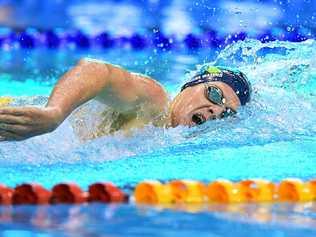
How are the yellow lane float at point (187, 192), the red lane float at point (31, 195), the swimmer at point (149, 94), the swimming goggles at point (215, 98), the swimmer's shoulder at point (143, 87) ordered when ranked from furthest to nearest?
the swimming goggles at point (215, 98)
the swimmer's shoulder at point (143, 87)
the swimmer at point (149, 94)
the yellow lane float at point (187, 192)
the red lane float at point (31, 195)

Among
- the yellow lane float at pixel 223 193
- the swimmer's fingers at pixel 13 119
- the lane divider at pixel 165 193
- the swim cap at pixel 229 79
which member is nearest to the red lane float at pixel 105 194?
the lane divider at pixel 165 193

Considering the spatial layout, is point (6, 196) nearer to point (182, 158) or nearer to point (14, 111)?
point (14, 111)

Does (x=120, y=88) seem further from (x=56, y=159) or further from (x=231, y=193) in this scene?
(x=231, y=193)

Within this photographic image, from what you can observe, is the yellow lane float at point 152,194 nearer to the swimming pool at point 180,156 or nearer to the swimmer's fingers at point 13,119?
the swimming pool at point 180,156

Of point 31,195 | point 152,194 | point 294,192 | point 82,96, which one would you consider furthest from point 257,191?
point 82,96

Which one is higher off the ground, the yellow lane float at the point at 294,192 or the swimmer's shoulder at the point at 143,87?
the swimmer's shoulder at the point at 143,87

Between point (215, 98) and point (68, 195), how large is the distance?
1.51 m

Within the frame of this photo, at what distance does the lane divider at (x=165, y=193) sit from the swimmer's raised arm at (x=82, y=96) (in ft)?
1.51

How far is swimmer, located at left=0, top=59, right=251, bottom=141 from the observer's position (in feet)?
10.1

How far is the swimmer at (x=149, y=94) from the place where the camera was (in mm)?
3072

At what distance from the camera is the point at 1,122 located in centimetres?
254

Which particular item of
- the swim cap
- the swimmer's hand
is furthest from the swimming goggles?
the swimmer's hand

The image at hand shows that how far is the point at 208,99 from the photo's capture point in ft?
11.4

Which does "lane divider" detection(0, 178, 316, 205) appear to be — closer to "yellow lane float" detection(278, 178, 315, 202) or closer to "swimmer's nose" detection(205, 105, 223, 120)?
"yellow lane float" detection(278, 178, 315, 202)
